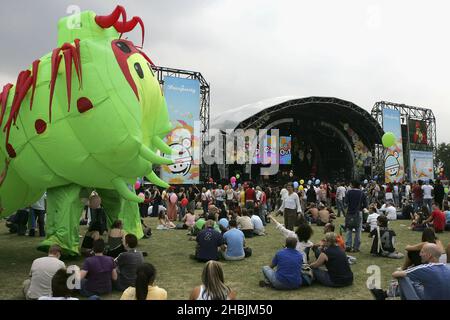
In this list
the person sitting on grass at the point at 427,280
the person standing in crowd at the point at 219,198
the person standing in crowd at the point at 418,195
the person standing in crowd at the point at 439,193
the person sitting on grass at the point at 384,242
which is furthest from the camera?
the person standing in crowd at the point at 219,198

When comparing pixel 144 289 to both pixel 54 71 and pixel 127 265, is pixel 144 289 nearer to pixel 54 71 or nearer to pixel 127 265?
pixel 127 265

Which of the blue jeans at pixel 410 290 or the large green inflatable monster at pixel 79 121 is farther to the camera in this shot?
the large green inflatable monster at pixel 79 121

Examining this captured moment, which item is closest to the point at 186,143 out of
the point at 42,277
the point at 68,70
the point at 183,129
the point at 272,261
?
the point at 183,129

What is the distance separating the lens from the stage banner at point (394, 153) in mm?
32438

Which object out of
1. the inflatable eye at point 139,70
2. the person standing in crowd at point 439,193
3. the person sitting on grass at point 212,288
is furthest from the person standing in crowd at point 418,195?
the person sitting on grass at point 212,288

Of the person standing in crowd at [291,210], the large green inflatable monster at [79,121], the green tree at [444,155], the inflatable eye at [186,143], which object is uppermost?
the green tree at [444,155]

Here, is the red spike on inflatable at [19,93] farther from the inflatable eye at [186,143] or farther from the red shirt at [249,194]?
the inflatable eye at [186,143]

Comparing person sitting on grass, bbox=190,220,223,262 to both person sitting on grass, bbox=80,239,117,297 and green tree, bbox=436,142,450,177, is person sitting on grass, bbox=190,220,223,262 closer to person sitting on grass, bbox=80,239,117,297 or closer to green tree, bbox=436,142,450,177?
person sitting on grass, bbox=80,239,117,297

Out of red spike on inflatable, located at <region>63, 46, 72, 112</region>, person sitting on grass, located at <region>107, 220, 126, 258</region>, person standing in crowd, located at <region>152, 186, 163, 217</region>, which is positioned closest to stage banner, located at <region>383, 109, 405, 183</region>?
person standing in crowd, located at <region>152, 186, 163, 217</region>

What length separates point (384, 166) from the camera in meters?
32.2

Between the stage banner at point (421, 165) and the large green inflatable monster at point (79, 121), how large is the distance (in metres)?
33.5

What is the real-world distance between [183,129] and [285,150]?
1193cm

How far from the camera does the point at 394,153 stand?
33031 millimetres

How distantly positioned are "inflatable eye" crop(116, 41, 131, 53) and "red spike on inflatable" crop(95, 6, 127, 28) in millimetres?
369
